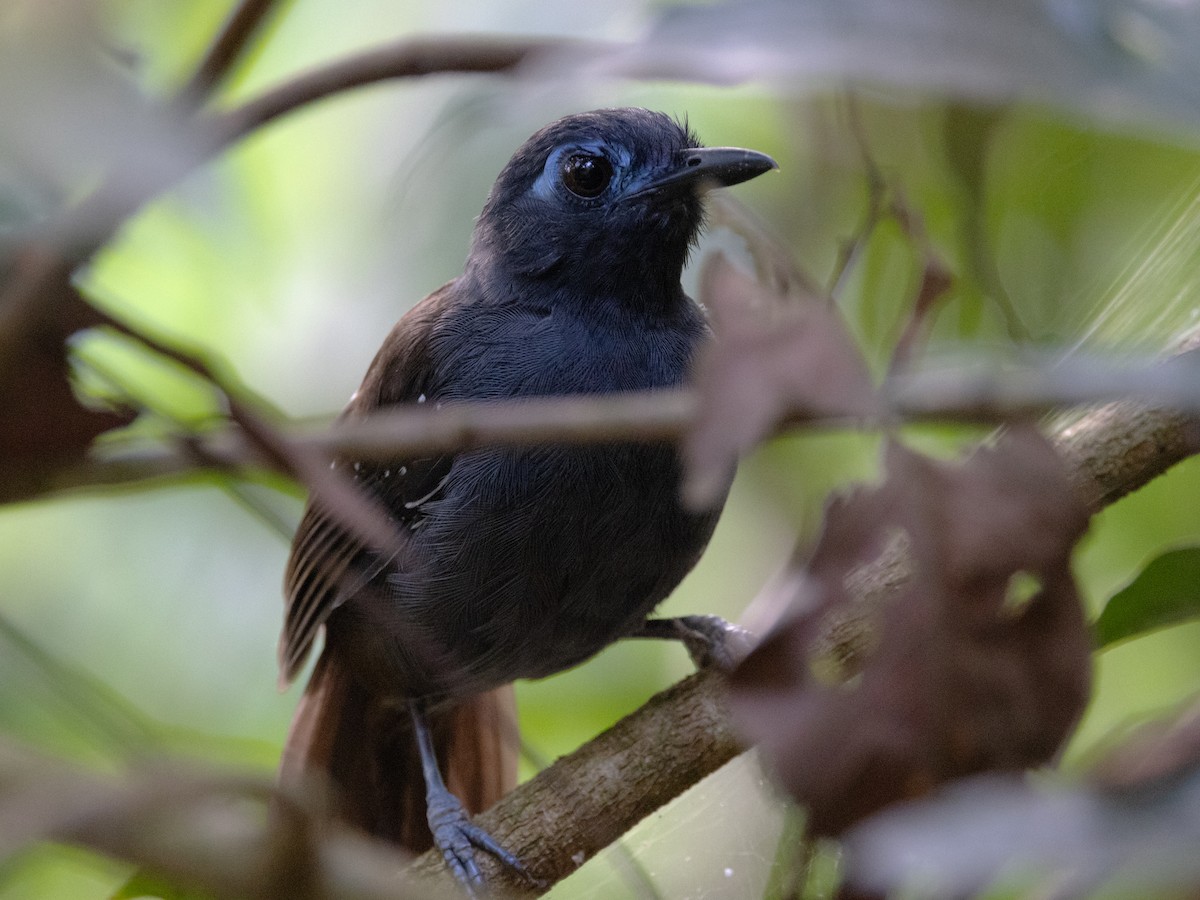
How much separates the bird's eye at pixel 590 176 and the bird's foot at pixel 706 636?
4.08 feet

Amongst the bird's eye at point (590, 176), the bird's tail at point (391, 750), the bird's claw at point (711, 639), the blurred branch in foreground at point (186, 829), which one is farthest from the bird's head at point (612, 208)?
the blurred branch in foreground at point (186, 829)

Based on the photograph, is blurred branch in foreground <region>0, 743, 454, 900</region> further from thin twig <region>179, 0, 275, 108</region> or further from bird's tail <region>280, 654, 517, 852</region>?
bird's tail <region>280, 654, 517, 852</region>

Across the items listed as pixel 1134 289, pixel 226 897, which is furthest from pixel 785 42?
pixel 226 897

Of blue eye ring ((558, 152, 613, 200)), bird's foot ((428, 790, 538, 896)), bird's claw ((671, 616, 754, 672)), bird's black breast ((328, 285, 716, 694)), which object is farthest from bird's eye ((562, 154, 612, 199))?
bird's foot ((428, 790, 538, 896))

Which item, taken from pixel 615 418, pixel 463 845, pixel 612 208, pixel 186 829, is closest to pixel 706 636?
pixel 463 845

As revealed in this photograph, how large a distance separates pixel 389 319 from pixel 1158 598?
9.34 ft

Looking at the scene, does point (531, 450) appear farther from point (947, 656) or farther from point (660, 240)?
point (947, 656)

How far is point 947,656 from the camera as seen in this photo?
5.09ft

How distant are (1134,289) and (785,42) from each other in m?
0.69

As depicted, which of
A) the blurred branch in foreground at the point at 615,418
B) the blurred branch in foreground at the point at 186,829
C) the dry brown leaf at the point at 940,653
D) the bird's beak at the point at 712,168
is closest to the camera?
the blurred branch in foreground at the point at 186,829

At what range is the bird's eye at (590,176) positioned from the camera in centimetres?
343

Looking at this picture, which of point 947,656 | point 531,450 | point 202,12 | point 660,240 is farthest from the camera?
point 202,12

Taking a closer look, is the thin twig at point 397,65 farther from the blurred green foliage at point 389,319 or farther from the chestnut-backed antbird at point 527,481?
Result: the chestnut-backed antbird at point 527,481

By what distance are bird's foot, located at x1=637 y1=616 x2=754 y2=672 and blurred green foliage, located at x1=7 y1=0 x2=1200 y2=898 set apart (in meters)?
0.31
